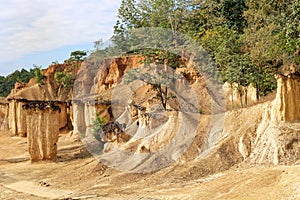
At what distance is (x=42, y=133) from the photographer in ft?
74.5

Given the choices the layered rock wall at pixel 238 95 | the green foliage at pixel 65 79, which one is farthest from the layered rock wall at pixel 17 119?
the layered rock wall at pixel 238 95

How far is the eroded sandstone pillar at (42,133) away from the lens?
22750 mm

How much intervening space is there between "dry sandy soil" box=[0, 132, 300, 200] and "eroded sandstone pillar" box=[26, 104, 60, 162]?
1.96 feet

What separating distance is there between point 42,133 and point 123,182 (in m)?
8.44

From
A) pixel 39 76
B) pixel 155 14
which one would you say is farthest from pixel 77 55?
pixel 155 14

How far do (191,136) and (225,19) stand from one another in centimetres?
1652

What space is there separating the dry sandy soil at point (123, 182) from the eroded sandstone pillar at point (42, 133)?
60 centimetres

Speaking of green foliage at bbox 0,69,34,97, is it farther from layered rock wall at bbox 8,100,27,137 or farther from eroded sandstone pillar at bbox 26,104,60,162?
eroded sandstone pillar at bbox 26,104,60,162

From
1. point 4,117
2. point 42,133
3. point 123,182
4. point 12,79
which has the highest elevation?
point 12,79

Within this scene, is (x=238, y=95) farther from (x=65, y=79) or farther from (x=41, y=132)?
(x=65, y=79)

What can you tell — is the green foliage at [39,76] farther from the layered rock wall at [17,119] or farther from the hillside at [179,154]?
the hillside at [179,154]

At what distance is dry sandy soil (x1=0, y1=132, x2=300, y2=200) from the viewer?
10758 millimetres

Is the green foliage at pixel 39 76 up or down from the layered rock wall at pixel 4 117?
up

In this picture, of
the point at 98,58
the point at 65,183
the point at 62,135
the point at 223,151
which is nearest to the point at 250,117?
the point at 223,151
